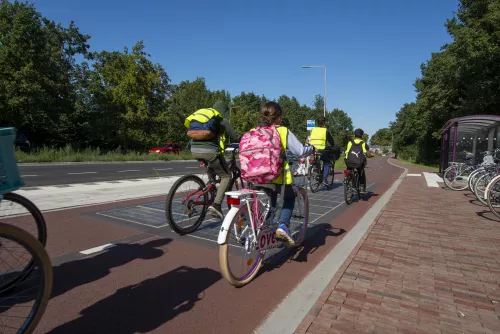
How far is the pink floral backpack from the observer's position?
3.18 m

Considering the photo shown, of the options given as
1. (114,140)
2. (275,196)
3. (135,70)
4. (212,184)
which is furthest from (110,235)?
(114,140)

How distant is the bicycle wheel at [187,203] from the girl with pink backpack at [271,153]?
4.75 feet

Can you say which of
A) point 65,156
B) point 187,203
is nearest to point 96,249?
point 187,203

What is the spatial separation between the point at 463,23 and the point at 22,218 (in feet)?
A: 115

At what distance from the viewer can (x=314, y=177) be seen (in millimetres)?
9266

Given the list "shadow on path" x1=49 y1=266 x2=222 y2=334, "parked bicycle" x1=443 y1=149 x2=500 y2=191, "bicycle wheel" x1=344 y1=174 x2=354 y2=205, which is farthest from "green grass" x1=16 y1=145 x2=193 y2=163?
"parked bicycle" x1=443 y1=149 x2=500 y2=191

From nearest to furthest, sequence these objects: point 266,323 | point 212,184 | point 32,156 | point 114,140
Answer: point 266,323 → point 212,184 → point 32,156 → point 114,140

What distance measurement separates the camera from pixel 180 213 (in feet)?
15.1

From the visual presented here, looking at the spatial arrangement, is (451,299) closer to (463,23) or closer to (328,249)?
(328,249)

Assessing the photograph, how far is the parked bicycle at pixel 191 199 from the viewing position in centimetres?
443

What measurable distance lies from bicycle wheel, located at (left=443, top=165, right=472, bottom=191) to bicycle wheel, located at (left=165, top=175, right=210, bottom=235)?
365 inches

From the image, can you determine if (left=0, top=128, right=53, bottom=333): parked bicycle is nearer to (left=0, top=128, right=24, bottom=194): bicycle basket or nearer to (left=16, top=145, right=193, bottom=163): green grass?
(left=0, top=128, right=24, bottom=194): bicycle basket

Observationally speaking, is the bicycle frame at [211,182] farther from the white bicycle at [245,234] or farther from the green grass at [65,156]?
the green grass at [65,156]

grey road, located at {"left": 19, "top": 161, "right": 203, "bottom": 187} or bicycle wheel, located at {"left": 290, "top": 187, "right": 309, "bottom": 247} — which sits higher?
bicycle wheel, located at {"left": 290, "top": 187, "right": 309, "bottom": 247}
